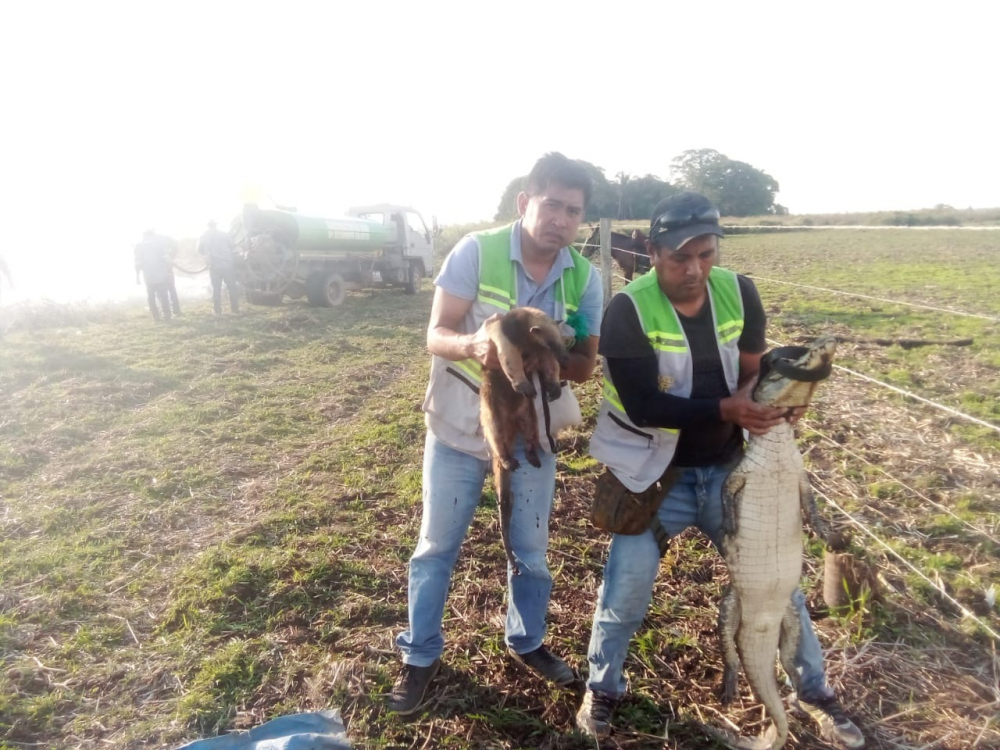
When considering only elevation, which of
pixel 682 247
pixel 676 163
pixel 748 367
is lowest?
pixel 748 367

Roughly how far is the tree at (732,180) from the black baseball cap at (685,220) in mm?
55553

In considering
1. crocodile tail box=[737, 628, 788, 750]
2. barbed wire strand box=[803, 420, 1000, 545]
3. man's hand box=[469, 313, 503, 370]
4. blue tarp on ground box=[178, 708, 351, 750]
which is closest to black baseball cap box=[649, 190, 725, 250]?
man's hand box=[469, 313, 503, 370]

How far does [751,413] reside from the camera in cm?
199

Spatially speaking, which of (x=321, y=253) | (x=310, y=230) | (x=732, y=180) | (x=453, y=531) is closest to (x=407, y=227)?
(x=321, y=253)

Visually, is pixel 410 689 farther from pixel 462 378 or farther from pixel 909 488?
pixel 909 488

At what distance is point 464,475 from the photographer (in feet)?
8.14

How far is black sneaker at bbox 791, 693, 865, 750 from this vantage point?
2.29 metres

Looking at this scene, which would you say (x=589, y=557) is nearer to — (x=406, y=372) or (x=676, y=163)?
(x=406, y=372)

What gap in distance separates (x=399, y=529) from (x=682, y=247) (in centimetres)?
292

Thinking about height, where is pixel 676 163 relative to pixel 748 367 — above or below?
above

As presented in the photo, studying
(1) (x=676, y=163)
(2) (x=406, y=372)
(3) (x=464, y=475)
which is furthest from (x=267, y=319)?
(1) (x=676, y=163)

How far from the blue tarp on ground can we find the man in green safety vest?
0.98 ft

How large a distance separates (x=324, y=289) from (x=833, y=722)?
1441 cm

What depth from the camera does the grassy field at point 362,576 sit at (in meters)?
2.64
